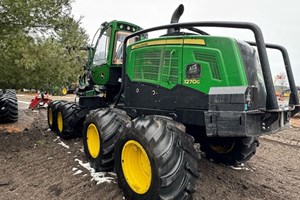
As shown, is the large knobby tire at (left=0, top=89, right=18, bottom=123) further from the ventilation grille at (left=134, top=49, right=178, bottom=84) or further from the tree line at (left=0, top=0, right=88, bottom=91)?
the ventilation grille at (left=134, top=49, right=178, bottom=84)

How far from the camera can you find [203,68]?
3.38m

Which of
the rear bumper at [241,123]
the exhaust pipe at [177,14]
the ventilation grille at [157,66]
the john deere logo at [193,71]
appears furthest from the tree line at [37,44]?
the rear bumper at [241,123]

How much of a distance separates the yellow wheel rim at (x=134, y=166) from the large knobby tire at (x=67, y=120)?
137 inches

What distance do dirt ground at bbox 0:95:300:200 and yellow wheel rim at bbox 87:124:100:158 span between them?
283 millimetres

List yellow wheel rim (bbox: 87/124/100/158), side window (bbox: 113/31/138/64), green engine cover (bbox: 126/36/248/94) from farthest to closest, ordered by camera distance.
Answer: side window (bbox: 113/31/138/64)
yellow wheel rim (bbox: 87/124/100/158)
green engine cover (bbox: 126/36/248/94)

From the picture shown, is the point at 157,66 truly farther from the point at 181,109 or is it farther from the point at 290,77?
the point at 290,77

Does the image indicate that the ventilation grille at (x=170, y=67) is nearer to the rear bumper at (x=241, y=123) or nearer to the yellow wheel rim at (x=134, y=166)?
the rear bumper at (x=241, y=123)

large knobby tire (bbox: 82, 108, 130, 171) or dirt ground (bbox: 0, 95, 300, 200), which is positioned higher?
large knobby tire (bbox: 82, 108, 130, 171)

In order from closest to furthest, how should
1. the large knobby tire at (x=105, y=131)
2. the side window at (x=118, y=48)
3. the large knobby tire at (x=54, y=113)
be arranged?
the large knobby tire at (x=105, y=131) → the side window at (x=118, y=48) → the large knobby tire at (x=54, y=113)

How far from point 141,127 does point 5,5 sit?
12.8ft

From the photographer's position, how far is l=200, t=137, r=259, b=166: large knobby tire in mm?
4609

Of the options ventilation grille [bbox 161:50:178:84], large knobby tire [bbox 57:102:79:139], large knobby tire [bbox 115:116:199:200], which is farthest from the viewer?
large knobby tire [bbox 57:102:79:139]

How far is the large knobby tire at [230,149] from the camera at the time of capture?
4.61m

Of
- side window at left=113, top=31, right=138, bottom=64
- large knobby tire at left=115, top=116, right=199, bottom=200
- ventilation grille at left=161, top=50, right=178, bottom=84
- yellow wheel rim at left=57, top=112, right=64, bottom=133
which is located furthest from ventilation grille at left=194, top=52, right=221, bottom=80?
yellow wheel rim at left=57, top=112, right=64, bottom=133
